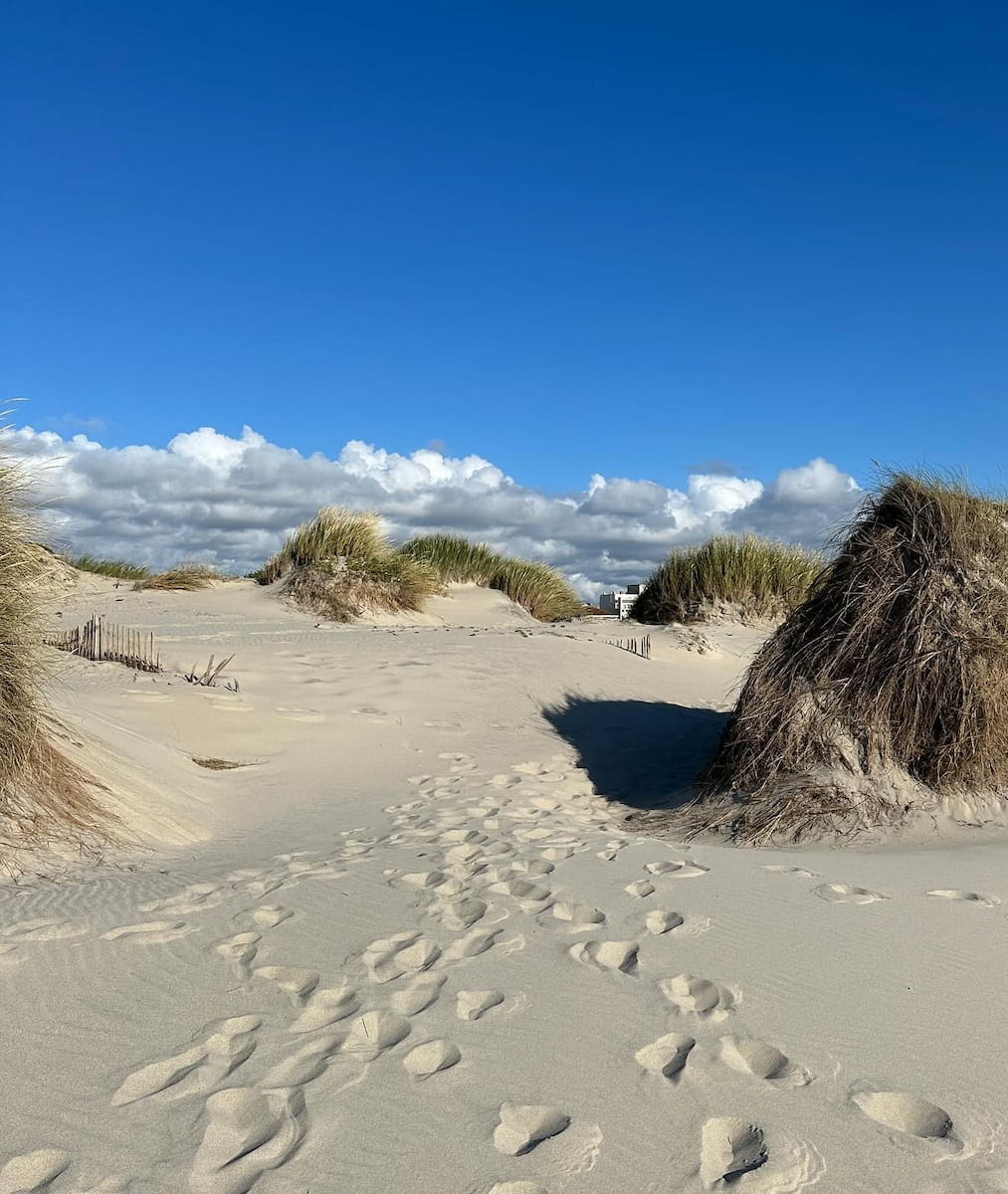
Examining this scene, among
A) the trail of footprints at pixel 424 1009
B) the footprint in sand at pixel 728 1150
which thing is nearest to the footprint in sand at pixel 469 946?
the trail of footprints at pixel 424 1009

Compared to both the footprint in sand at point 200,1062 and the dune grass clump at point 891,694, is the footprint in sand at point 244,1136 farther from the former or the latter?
the dune grass clump at point 891,694

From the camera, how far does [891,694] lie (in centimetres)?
560

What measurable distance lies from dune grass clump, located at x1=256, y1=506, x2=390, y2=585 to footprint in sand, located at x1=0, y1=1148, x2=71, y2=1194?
15026 mm

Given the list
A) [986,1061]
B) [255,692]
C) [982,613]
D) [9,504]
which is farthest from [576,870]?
[255,692]

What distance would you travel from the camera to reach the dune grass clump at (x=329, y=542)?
17297 millimetres

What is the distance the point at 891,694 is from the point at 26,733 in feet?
15.9

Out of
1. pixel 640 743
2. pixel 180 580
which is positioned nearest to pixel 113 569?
pixel 180 580

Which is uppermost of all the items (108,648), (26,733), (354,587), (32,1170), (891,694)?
(354,587)

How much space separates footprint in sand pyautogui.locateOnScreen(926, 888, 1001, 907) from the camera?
3648 millimetres

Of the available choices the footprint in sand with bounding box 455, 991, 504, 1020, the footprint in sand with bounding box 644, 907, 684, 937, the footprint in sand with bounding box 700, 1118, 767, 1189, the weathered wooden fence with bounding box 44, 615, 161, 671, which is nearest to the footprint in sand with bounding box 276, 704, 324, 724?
the weathered wooden fence with bounding box 44, 615, 161, 671

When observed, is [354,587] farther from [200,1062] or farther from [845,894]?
[200,1062]

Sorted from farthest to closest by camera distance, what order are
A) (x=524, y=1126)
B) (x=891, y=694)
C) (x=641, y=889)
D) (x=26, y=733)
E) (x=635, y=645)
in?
(x=635, y=645)
(x=891, y=694)
(x=26, y=733)
(x=641, y=889)
(x=524, y=1126)

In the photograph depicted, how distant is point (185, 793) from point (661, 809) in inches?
127

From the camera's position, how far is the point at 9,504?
4.70 metres
